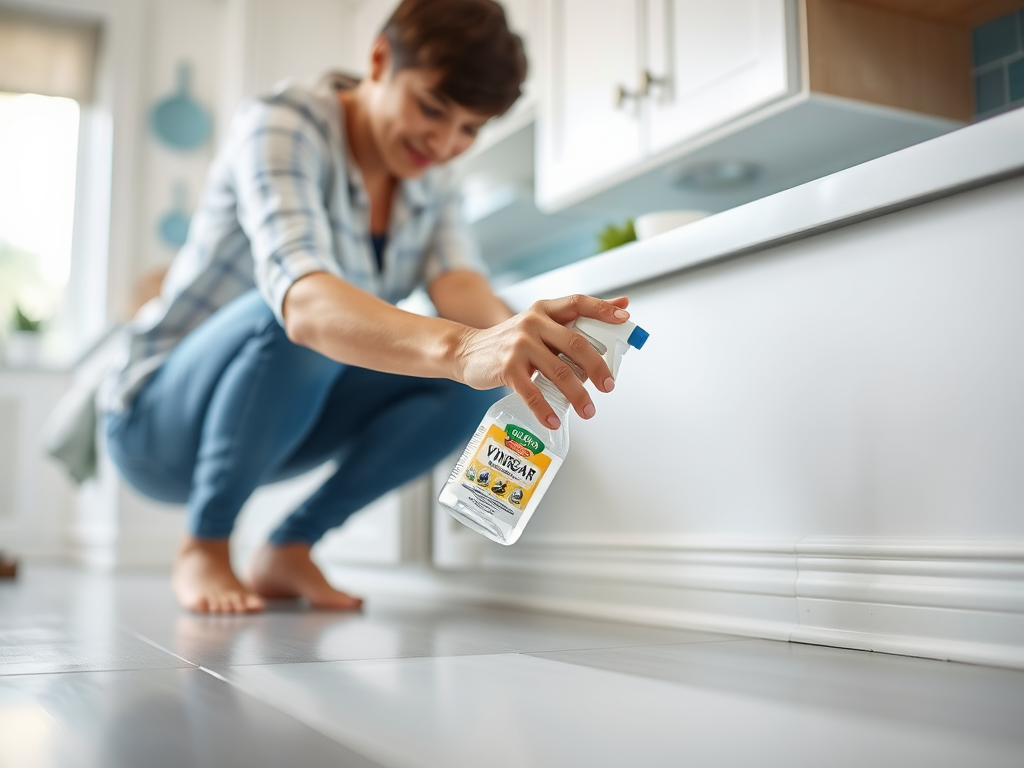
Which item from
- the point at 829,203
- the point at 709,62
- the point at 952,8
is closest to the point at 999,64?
the point at 952,8

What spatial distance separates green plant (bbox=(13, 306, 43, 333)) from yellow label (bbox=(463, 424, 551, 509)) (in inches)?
120

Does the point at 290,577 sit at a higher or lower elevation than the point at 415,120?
lower

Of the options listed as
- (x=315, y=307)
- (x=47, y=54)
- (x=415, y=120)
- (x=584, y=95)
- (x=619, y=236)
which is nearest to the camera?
(x=315, y=307)

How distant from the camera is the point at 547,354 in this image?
773 mm

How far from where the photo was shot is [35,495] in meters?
3.26

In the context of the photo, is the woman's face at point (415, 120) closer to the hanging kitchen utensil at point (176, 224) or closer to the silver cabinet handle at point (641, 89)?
the silver cabinet handle at point (641, 89)

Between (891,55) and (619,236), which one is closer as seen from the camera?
(891,55)

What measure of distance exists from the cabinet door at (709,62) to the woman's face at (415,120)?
14.5 inches

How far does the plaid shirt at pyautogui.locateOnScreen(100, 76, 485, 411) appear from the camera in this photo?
1160 millimetres

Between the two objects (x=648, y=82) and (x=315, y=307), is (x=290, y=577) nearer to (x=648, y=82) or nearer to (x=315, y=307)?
(x=315, y=307)

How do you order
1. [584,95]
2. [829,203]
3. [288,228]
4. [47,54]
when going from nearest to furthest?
[829,203] < [288,228] < [584,95] < [47,54]

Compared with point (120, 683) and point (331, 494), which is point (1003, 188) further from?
point (331, 494)

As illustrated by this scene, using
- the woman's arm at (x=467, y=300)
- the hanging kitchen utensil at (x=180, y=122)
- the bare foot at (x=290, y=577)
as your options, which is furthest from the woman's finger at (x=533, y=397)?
the hanging kitchen utensil at (x=180, y=122)

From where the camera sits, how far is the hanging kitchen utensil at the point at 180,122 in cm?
348
